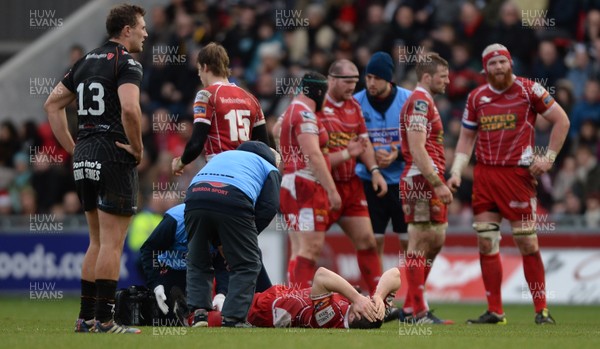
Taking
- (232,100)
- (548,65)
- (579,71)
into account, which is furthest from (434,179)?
(579,71)

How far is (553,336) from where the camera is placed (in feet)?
34.7

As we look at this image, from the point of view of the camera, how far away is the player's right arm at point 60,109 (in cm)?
1075

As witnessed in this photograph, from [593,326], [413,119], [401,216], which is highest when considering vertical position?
[413,119]

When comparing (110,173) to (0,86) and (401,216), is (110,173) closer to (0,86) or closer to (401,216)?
(401,216)

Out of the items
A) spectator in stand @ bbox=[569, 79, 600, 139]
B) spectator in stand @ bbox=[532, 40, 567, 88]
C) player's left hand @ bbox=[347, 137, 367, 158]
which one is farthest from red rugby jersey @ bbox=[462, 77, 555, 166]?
spectator in stand @ bbox=[532, 40, 567, 88]

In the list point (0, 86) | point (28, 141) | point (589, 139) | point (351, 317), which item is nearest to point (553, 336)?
point (351, 317)

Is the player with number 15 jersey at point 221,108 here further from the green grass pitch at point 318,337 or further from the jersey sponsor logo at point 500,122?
the jersey sponsor logo at point 500,122

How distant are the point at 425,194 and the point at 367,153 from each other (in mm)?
1016

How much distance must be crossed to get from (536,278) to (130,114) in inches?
204

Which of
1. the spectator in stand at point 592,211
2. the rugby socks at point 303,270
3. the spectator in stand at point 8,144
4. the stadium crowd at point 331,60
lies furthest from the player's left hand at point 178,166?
the spectator in stand at point 8,144

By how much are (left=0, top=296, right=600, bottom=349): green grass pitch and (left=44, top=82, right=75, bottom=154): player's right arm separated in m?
1.74

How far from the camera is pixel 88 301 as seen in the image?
34.6ft

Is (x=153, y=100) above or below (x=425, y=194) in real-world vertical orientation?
above

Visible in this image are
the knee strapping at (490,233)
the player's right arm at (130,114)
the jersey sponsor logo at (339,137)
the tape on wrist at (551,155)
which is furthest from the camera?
the jersey sponsor logo at (339,137)
